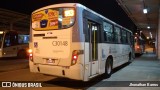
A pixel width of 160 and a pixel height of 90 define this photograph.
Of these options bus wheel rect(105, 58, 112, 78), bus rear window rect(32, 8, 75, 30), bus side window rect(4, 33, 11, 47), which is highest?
bus rear window rect(32, 8, 75, 30)

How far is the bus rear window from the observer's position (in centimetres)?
855

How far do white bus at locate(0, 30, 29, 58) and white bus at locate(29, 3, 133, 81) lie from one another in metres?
11.7

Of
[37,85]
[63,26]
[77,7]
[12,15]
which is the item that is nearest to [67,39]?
[63,26]

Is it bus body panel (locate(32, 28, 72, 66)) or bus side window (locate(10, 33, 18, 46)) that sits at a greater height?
bus side window (locate(10, 33, 18, 46))

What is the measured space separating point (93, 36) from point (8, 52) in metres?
12.9

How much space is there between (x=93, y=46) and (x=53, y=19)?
6.47 feet

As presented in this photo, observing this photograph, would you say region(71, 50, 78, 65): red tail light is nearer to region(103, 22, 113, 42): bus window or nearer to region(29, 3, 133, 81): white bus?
region(29, 3, 133, 81): white bus

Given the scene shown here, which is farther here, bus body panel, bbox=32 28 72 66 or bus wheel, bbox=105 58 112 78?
bus wheel, bbox=105 58 112 78

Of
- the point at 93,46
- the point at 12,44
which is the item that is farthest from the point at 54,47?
the point at 12,44

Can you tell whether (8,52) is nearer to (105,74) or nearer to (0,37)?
(0,37)

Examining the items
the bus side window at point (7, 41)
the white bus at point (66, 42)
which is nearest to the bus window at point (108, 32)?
the white bus at point (66, 42)

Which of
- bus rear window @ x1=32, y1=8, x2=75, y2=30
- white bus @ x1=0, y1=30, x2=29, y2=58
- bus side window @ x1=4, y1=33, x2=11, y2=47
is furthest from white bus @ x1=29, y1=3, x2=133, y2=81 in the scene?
bus side window @ x1=4, y1=33, x2=11, y2=47

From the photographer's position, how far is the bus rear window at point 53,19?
336 inches

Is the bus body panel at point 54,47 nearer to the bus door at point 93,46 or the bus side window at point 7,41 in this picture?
the bus door at point 93,46
